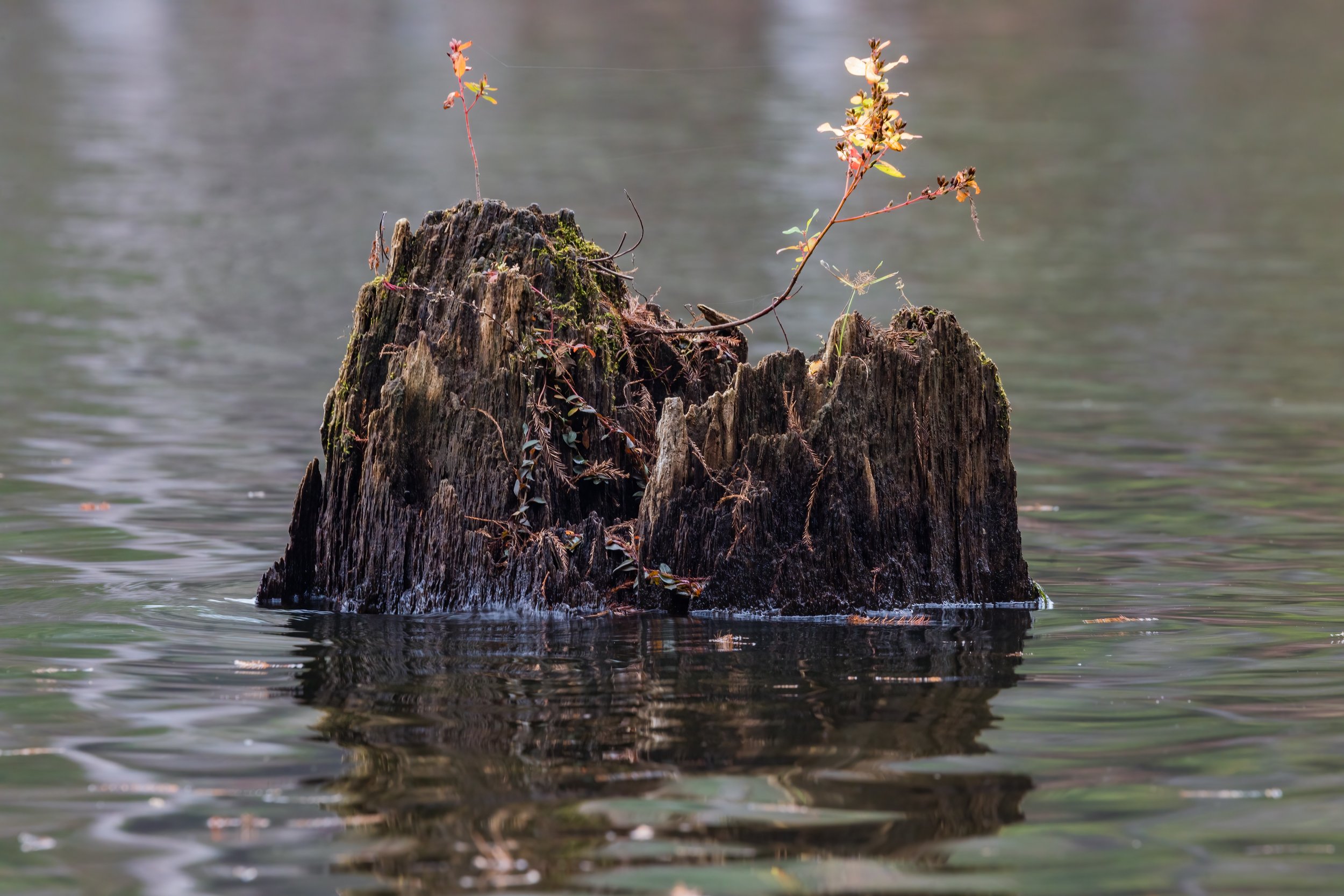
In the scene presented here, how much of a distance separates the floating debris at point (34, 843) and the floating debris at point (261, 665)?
2120mm

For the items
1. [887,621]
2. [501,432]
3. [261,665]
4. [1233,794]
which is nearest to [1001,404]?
A: [887,621]

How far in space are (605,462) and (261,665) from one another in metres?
2.23

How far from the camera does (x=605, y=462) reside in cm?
884

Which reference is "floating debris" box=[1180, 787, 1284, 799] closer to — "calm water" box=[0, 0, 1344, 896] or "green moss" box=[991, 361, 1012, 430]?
"calm water" box=[0, 0, 1344, 896]

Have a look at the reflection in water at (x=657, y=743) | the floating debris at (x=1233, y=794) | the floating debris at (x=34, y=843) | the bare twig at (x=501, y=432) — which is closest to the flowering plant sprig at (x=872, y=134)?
the bare twig at (x=501, y=432)

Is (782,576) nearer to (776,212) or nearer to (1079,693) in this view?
(1079,693)

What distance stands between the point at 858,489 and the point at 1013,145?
4835cm

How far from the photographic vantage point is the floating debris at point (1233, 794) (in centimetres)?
585

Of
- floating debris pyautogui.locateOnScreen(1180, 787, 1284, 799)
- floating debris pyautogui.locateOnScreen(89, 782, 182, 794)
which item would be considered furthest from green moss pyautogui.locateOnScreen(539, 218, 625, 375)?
floating debris pyautogui.locateOnScreen(1180, 787, 1284, 799)

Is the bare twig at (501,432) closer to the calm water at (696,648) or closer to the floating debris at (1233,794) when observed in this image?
the calm water at (696,648)

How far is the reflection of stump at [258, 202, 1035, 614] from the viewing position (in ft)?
28.4

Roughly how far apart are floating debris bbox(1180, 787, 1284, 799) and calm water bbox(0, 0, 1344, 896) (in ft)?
0.07

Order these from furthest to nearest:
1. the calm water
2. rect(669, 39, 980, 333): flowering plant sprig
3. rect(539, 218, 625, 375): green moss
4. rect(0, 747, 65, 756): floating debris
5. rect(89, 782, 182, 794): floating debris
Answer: rect(539, 218, 625, 375): green moss < rect(669, 39, 980, 333): flowering plant sprig < rect(0, 747, 65, 756): floating debris < rect(89, 782, 182, 794): floating debris < the calm water

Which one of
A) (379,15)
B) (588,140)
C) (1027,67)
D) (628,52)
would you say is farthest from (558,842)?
(379,15)
